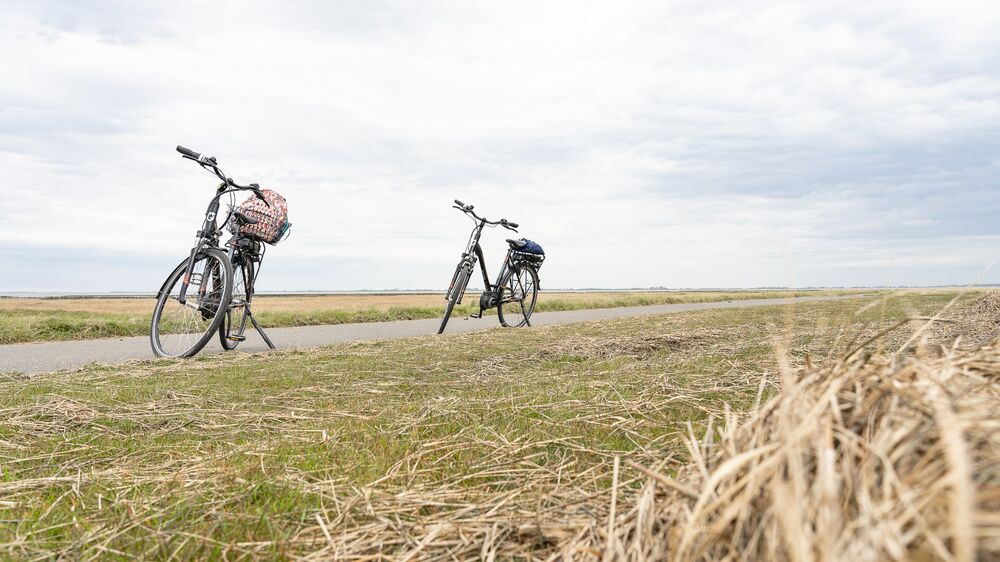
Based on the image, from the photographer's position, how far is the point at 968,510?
2.05 feet

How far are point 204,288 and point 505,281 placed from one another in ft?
19.3

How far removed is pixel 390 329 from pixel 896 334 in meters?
7.42

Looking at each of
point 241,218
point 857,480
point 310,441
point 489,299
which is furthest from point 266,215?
point 857,480

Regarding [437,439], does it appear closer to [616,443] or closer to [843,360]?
[616,443]

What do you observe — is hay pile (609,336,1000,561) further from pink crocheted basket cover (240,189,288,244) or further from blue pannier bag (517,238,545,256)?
blue pannier bag (517,238,545,256)

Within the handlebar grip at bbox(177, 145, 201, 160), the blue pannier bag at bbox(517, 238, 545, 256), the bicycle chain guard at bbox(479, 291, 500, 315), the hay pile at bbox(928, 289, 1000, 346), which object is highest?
the handlebar grip at bbox(177, 145, 201, 160)

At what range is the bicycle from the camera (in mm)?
7121

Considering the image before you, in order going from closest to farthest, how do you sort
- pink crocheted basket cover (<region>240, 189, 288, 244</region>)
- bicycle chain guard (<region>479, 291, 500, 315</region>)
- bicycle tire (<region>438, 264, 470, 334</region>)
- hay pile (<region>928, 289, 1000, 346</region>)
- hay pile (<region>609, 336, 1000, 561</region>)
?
hay pile (<region>609, 336, 1000, 561</region>) < hay pile (<region>928, 289, 1000, 346</region>) < pink crocheted basket cover (<region>240, 189, 288, 244</region>) < bicycle tire (<region>438, 264, 470, 334</region>) < bicycle chain guard (<region>479, 291, 500, 315</region>)

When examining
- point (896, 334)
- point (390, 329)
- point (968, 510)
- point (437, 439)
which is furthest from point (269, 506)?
point (390, 329)

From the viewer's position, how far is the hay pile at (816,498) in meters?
0.77

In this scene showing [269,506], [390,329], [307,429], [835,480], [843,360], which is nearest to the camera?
[835,480]

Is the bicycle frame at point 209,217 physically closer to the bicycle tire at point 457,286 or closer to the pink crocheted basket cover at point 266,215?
the pink crocheted basket cover at point 266,215

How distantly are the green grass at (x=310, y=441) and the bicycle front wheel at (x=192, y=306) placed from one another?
1.40 metres

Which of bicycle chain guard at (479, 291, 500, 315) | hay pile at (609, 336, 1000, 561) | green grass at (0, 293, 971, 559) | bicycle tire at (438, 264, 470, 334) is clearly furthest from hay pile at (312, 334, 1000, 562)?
bicycle chain guard at (479, 291, 500, 315)
